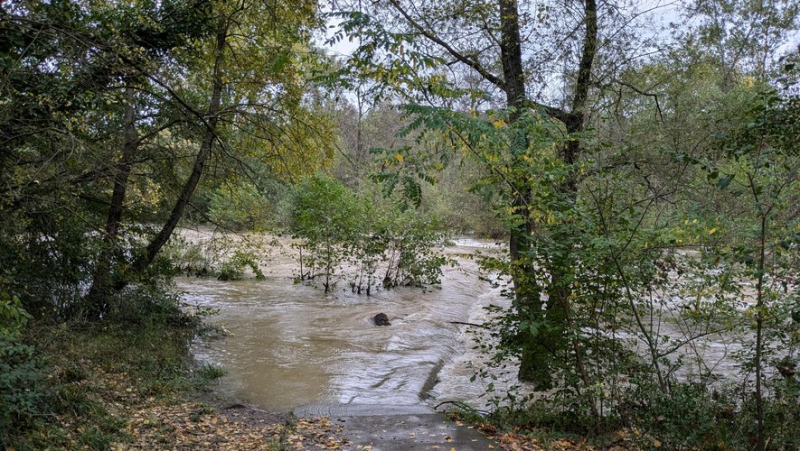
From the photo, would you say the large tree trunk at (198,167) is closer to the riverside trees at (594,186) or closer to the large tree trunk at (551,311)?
the riverside trees at (594,186)

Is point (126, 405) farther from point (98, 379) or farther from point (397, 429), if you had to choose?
point (397, 429)

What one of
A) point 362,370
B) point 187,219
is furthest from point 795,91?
point 187,219

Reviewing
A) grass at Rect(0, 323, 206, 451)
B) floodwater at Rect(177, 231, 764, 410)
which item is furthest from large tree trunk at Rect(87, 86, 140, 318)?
floodwater at Rect(177, 231, 764, 410)

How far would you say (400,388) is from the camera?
837 cm

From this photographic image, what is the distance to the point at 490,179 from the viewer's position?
18.2 ft

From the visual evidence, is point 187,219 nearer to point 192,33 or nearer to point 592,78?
point 192,33

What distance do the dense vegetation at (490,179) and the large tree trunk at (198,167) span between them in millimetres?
52

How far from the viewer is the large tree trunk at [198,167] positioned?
29.8ft

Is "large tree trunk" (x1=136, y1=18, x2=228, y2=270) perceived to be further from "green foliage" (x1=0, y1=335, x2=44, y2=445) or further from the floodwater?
"green foliage" (x1=0, y1=335, x2=44, y2=445)

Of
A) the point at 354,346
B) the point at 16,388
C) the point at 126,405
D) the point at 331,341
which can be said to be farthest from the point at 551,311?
the point at 331,341

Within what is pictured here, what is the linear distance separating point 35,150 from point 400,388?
19.3 ft

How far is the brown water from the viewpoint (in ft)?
26.6

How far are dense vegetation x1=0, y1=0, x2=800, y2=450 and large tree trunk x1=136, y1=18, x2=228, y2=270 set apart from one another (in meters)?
0.05

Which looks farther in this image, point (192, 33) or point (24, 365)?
point (192, 33)
